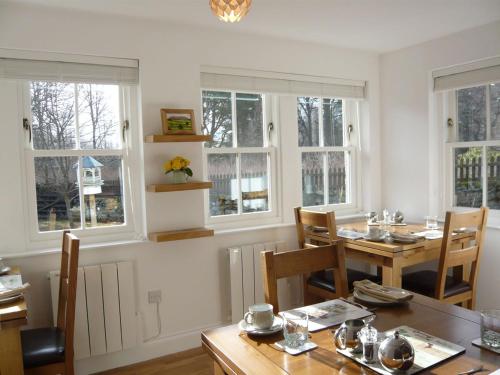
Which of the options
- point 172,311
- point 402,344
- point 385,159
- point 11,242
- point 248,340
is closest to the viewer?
point 402,344

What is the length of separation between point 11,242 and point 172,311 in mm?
1137

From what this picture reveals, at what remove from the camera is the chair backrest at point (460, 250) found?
8.93 feet

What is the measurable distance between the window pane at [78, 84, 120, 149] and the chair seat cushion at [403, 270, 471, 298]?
222cm

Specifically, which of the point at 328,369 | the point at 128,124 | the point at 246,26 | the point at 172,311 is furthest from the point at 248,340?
the point at 246,26

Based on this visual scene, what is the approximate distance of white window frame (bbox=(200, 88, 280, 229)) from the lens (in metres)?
3.33

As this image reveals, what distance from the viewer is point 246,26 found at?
10.1 ft

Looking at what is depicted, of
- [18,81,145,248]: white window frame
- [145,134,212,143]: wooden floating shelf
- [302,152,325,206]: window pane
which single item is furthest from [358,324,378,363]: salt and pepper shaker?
[302,152,325,206]: window pane

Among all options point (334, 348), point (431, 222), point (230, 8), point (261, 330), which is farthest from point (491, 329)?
point (431, 222)

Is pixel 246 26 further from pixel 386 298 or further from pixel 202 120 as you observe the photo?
pixel 386 298

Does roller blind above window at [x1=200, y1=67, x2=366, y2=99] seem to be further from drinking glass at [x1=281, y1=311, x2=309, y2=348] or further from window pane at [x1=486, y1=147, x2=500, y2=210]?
drinking glass at [x1=281, y1=311, x2=309, y2=348]

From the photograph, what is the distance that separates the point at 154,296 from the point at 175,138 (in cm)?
109

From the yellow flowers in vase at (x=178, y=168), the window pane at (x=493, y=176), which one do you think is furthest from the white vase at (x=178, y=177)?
the window pane at (x=493, y=176)

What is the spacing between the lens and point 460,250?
9.32ft

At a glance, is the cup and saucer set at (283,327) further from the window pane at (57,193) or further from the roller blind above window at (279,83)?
the roller blind above window at (279,83)
